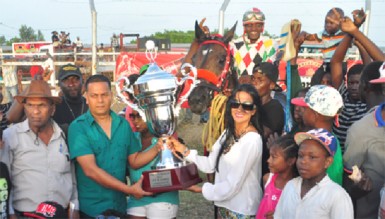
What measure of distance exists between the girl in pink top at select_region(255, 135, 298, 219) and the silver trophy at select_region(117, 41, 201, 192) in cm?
60

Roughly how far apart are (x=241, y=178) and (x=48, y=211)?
1.29 meters

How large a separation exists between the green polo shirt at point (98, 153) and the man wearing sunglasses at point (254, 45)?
7.93 feet

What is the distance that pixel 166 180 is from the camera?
3164 millimetres

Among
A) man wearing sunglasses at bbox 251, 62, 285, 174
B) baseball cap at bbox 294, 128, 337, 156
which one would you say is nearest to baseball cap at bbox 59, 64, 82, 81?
man wearing sunglasses at bbox 251, 62, 285, 174

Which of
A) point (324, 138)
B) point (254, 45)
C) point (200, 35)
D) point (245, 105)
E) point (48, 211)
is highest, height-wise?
point (200, 35)

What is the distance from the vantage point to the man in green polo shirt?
304cm

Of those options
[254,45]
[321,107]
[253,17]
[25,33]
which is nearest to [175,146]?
[321,107]

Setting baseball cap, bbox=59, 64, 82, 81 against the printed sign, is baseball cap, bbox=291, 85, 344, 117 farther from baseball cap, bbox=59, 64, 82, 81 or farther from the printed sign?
baseball cap, bbox=59, 64, 82, 81

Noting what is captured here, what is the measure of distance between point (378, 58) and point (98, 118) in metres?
2.40

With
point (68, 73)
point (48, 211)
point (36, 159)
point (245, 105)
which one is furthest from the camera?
point (68, 73)

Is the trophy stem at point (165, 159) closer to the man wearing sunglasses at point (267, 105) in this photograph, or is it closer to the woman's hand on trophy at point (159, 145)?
the woman's hand on trophy at point (159, 145)

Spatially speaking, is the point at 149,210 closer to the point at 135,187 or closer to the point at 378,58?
the point at 135,187

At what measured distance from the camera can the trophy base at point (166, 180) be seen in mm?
3135

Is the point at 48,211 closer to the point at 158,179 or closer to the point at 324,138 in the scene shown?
the point at 158,179
